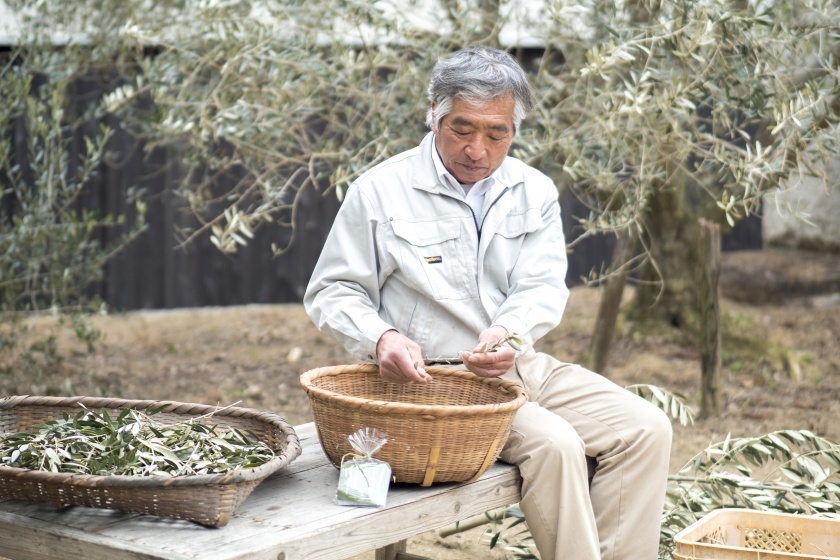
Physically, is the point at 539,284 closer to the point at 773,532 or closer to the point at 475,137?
A: the point at 475,137

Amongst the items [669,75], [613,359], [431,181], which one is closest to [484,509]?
[431,181]

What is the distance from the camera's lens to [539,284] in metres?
3.25

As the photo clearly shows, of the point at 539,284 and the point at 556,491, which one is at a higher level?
the point at 539,284

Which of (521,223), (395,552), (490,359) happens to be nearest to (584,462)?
(490,359)

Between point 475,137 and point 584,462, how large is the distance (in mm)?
1021

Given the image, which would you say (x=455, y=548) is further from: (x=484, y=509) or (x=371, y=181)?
(x=371, y=181)

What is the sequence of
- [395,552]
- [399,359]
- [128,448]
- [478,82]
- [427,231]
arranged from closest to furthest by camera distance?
[128,448] < [399,359] < [478,82] < [427,231] < [395,552]

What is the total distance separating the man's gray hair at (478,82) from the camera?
10.1ft

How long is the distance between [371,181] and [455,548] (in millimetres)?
1753

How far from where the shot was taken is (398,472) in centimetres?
269

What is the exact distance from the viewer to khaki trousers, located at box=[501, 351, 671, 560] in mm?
2900

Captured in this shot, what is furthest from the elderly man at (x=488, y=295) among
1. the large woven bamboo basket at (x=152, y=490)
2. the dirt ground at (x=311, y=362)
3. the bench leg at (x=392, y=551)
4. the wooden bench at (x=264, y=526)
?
the dirt ground at (x=311, y=362)

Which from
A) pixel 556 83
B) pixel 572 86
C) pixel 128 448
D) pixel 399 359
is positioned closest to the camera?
pixel 128 448

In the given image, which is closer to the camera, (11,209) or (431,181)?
(431,181)
